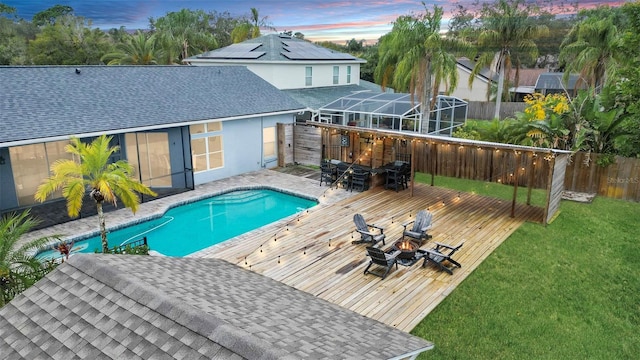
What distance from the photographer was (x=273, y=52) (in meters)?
28.7

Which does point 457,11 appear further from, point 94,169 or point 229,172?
point 94,169

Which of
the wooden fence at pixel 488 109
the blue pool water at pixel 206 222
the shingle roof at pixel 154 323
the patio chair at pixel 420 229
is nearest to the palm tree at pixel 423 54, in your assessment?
the blue pool water at pixel 206 222

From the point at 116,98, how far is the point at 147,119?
6.17 ft

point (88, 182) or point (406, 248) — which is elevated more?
point (88, 182)

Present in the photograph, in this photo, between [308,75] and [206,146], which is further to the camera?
[308,75]

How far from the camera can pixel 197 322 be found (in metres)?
4.01

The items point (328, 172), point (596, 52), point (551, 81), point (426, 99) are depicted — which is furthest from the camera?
point (551, 81)

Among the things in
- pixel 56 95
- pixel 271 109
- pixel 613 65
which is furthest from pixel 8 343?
pixel 613 65

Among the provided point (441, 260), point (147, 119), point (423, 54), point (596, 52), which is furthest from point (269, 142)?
point (596, 52)

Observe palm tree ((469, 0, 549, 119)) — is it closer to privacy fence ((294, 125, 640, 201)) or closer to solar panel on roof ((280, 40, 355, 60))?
privacy fence ((294, 125, 640, 201))

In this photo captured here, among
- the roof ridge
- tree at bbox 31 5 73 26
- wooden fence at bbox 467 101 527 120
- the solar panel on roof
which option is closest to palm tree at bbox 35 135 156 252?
the roof ridge

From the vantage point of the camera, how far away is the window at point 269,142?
21472 millimetres

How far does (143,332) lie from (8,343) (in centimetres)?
152

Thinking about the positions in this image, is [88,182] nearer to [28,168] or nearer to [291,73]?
[28,168]
